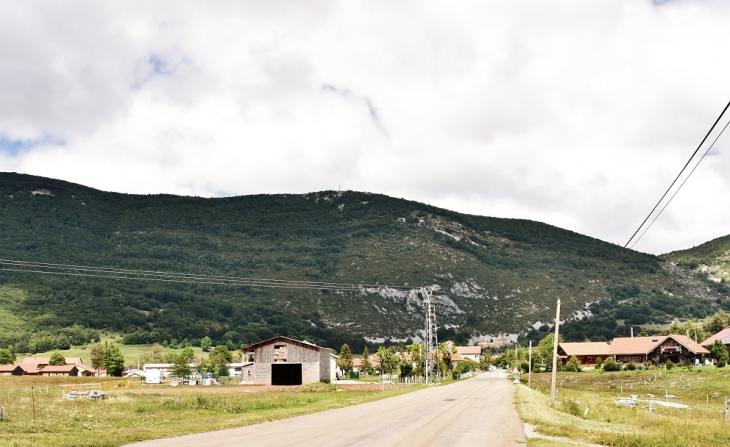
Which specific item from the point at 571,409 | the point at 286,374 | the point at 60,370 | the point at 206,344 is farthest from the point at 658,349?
the point at 60,370

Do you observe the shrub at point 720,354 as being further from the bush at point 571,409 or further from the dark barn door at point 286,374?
the dark barn door at point 286,374

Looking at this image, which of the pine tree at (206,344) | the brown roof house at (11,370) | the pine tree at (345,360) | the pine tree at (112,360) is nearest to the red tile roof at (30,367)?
the brown roof house at (11,370)

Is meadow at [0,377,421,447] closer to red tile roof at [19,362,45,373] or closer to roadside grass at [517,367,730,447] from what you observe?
roadside grass at [517,367,730,447]

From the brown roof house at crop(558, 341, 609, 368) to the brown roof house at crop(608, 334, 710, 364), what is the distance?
10085 mm

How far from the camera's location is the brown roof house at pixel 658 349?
112 metres

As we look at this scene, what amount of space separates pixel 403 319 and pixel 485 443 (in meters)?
170

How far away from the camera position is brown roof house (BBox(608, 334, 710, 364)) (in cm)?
11156

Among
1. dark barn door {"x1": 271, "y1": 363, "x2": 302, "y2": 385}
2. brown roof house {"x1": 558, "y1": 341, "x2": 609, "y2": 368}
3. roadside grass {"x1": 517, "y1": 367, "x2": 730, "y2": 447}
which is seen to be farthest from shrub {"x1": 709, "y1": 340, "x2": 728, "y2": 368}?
brown roof house {"x1": 558, "y1": 341, "x2": 609, "y2": 368}

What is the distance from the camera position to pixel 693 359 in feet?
359

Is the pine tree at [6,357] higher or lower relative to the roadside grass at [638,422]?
lower

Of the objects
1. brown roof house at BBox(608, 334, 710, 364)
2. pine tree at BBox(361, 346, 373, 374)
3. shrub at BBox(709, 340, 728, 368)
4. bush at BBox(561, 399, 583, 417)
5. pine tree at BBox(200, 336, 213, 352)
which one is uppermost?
bush at BBox(561, 399, 583, 417)

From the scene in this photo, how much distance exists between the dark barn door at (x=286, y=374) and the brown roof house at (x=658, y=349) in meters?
67.9

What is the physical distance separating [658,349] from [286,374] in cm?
7479

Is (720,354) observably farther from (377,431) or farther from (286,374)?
(377,431)
